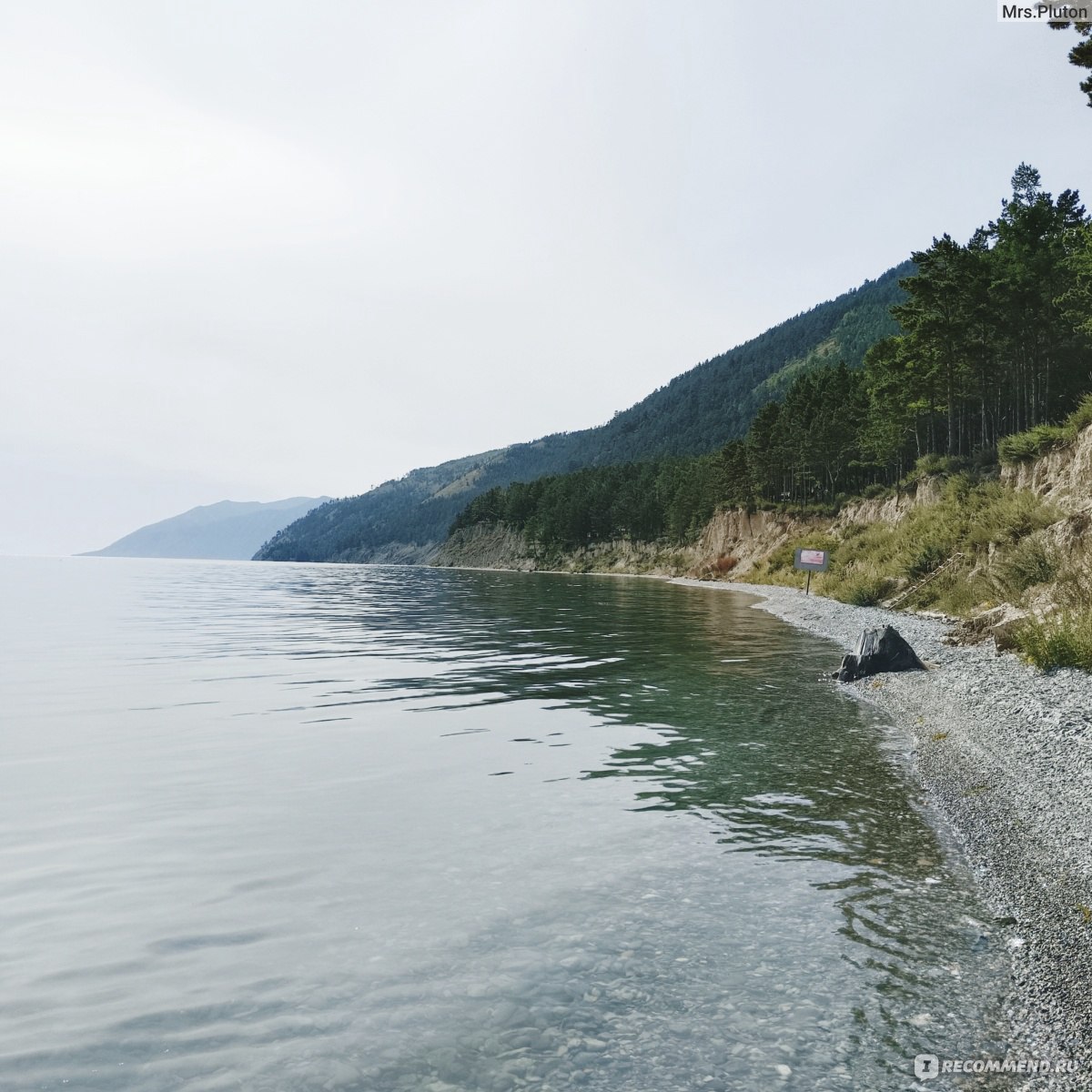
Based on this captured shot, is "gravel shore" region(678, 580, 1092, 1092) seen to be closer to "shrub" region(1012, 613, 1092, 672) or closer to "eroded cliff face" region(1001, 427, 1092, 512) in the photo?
"shrub" region(1012, 613, 1092, 672)

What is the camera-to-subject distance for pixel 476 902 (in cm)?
765

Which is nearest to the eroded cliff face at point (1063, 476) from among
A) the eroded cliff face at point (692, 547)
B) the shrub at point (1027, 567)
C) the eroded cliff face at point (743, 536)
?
the eroded cliff face at point (743, 536)

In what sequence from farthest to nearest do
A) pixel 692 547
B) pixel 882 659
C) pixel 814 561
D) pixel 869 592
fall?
pixel 692 547
pixel 814 561
pixel 869 592
pixel 882 659

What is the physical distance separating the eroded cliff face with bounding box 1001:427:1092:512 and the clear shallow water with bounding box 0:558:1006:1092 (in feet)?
66.5

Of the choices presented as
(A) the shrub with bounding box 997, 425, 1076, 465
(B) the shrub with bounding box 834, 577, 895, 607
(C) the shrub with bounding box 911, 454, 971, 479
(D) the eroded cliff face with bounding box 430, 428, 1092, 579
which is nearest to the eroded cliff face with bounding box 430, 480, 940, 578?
(D) the eroded cliff face with bounding box 430, 428, 1092, 579

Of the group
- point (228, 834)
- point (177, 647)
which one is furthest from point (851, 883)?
point (177, 647)

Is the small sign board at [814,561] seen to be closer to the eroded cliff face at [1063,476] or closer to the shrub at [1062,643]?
the eroded cliff face at [1063,476]

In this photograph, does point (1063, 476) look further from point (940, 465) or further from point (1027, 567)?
point (940, 465)

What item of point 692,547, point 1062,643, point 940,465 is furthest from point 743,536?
point 1062,643

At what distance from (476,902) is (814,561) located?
174 feet

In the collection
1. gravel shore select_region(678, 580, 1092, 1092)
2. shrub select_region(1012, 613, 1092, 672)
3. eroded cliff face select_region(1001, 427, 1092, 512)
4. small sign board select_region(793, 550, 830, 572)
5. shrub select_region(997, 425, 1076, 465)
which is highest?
shrub select_region(997, 425, 1076, 465)

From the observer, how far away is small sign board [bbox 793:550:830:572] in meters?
55.6

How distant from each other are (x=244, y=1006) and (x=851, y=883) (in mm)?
5978

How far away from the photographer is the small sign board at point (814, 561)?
55594mm
